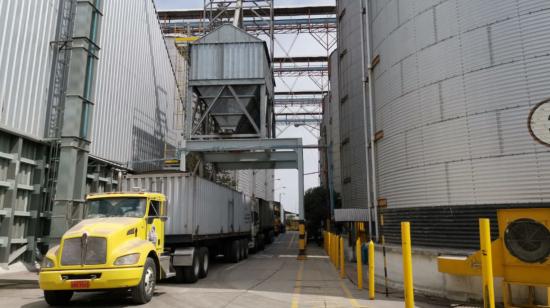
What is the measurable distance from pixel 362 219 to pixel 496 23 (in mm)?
11949

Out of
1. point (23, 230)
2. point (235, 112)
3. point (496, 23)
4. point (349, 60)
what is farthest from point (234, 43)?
point (496, 23)

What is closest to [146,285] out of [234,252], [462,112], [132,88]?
[462,112]

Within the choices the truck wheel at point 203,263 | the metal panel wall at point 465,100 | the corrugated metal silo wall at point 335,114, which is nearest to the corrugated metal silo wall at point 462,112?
the metal panel wall at point 465,100

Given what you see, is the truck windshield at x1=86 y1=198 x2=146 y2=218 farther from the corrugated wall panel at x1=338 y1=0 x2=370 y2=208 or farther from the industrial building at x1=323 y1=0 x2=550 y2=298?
the corrugated wall panel at x1=338 y1=0 x2=370 y2=208

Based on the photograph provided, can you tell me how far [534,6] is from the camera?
9906 mm

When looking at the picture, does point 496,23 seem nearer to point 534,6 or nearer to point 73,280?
point 534,6

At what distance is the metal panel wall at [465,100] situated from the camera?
9.79 m

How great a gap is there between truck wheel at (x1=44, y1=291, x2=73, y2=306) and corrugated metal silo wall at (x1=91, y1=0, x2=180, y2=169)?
10109mm

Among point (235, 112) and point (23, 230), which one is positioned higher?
point (235, 112)

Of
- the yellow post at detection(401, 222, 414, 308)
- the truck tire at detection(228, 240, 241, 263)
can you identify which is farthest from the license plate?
the truck tire at detection(228, 240, 241, 263)

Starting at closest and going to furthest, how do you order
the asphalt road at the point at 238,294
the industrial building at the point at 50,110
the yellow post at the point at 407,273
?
the yellow post at the point at 407,273 < the asphalt road at the point at 238,294 < the industrial building at the point at 50,110

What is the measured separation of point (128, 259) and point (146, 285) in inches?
37.4

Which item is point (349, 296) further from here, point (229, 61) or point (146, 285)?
point (229, 61)

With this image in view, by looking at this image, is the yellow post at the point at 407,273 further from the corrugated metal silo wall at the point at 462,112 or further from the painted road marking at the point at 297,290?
the corrugated metal silo wall at the point at 462,112
